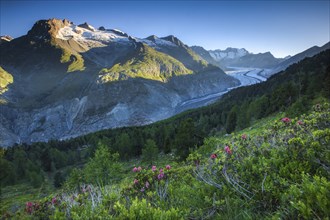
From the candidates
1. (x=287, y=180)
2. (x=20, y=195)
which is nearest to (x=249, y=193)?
(x=287, y=180)

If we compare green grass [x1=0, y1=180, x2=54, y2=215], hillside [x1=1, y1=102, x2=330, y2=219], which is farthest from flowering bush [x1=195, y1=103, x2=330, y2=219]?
green grass [x1=0, y1=180, x2=54, y2=215]

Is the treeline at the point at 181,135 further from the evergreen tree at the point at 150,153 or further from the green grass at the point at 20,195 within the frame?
the evergreen tree at the point at 150,153

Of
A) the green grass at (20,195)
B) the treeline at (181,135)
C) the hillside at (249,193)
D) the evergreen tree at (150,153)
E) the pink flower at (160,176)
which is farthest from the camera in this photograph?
the evergreen tree at (150,153)

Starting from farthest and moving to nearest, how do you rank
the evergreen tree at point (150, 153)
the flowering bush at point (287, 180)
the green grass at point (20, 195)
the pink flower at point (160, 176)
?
the evergreen tree at point (150, 153), the green grass at point (20, 195), the pink flower at point (160, 176), the flowering bush at point (287, 180)

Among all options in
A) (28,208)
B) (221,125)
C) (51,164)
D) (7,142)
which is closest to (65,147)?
(51,164)

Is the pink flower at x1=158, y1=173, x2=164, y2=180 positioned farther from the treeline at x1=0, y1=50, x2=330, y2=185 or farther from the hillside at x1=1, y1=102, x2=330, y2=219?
the treeline at x1=0, y1=50, x2=330, y2=185

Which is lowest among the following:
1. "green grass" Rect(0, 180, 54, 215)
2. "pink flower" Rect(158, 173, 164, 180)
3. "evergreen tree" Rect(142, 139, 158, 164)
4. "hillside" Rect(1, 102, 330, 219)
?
"green grass" Rect(0, 180, 54, 215)

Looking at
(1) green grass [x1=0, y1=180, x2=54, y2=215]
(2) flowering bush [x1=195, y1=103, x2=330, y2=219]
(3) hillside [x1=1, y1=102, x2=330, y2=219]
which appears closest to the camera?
(2) flowering bush [x1=195, y1=103, x2=330, y2=219]

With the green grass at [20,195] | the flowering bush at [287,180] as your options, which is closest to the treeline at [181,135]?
the green grass at [20,195]

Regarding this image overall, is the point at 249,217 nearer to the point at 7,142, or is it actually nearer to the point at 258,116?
the point at 258,116

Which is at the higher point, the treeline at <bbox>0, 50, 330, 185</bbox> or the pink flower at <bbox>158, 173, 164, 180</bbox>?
the pink flower at <bbox>158, 173, 164, 180</bbox>

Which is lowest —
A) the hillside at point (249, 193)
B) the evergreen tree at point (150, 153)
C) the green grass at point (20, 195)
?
the green grass at point (20, 195)

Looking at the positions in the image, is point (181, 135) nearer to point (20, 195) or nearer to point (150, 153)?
point (150, 153)

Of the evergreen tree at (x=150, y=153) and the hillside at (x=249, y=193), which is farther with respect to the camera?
the evergreen tree at (x=150, y=153)
